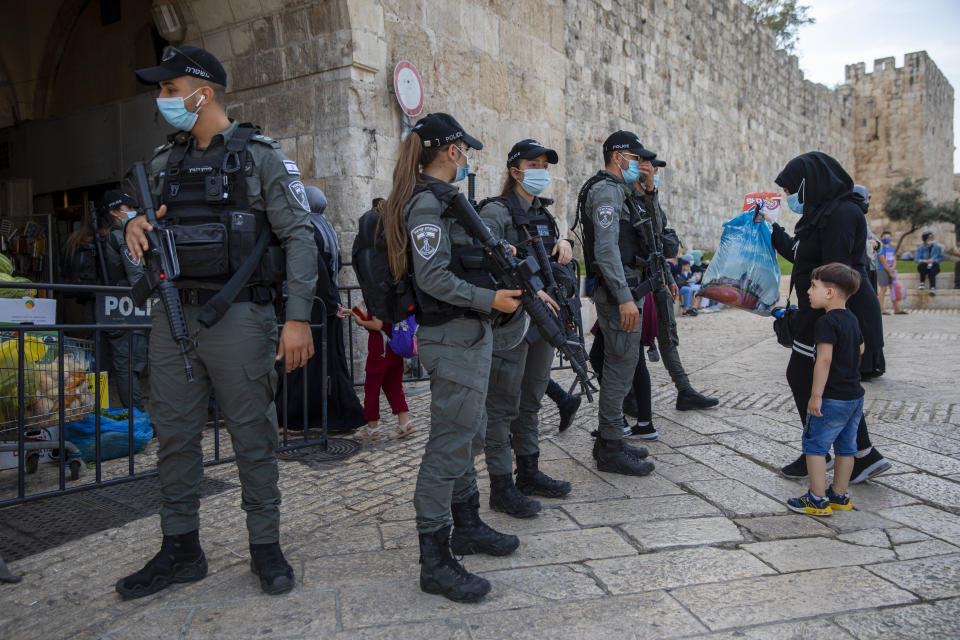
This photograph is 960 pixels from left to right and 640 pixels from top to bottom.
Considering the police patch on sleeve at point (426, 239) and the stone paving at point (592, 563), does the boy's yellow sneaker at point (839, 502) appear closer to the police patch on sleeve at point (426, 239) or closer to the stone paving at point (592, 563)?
the stone paving at point (592, 563)

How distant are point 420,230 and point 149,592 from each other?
66.7 inches

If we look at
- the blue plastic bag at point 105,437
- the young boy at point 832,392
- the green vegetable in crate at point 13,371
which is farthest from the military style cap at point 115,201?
the young boy at point 832,392

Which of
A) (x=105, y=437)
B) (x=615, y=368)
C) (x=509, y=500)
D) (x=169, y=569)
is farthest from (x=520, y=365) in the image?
(x=105, y=437)

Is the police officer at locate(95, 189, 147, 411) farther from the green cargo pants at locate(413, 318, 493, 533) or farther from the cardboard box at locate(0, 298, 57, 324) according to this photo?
the green cargo pants at locate(413, 318, 493, 533)

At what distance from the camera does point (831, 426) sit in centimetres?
Answer: 349

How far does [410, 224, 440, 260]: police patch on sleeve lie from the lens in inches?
105

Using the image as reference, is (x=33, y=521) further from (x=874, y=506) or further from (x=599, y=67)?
(x=599, y=67)

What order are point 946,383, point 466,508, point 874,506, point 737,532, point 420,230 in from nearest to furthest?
point 420,230 → point 466,508 → point 737,532 → point 874,506 → point 946,383

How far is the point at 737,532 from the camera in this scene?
325 cm

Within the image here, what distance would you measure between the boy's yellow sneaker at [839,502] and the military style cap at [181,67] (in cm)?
336

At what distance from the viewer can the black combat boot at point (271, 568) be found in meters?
2.66

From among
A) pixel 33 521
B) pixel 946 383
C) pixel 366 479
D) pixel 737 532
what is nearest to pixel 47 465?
pixel 33 521

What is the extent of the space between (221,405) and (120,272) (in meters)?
4.02

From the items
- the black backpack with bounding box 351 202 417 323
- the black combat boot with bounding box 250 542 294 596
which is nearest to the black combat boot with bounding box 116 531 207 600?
the black combat boot with bounding box 250 542 294 596
